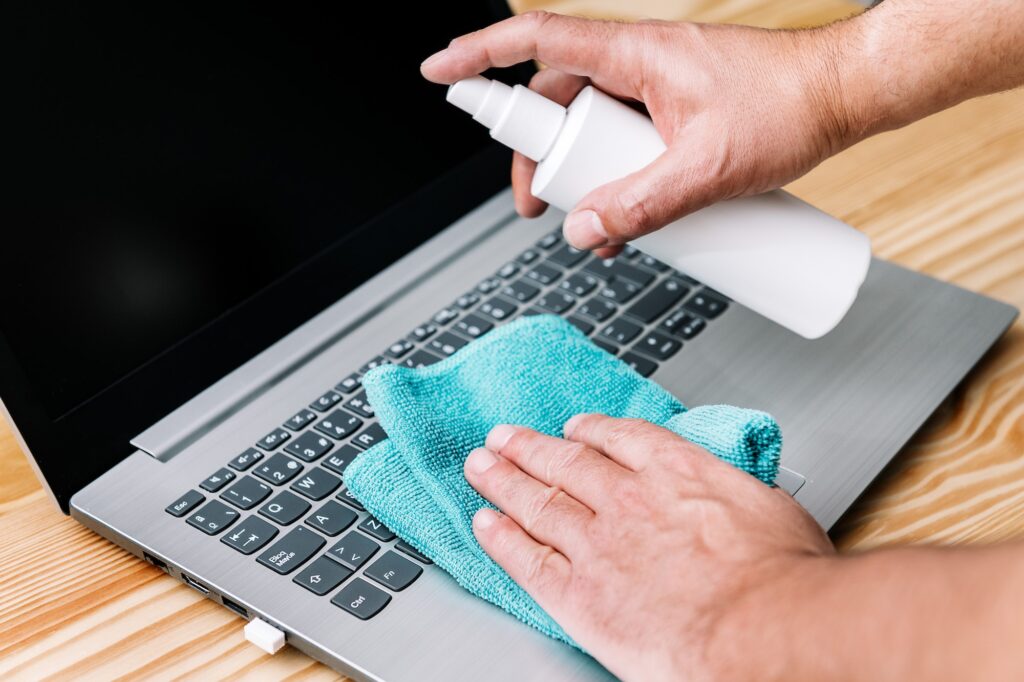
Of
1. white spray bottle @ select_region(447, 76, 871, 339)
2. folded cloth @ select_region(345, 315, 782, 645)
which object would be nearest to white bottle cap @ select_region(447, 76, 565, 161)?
white spray bottle @ select_region(447, 76, 871, 339)

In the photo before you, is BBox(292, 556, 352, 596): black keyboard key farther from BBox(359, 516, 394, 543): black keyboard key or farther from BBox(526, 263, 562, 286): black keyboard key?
BBox(526, 263, 562, 286): black keyboard key

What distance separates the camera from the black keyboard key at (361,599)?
1.67ft

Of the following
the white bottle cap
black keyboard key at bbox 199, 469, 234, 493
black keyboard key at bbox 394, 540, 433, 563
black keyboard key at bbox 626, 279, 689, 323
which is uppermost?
the white bottle cap

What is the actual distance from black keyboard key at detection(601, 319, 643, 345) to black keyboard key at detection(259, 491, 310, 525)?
0.76ft

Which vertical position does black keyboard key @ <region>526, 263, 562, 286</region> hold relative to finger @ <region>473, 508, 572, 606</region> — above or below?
above

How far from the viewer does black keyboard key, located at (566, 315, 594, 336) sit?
71 centimetres

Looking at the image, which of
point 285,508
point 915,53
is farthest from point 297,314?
point 915,53

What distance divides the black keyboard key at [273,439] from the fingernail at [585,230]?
0.20m

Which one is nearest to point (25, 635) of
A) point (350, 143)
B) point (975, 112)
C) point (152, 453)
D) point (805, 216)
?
point (152, 453)

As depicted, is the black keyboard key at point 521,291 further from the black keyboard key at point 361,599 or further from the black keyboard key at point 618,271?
the black keyboard key at point 361,599

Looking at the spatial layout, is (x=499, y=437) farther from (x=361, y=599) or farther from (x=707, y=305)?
(x=707, y=305)

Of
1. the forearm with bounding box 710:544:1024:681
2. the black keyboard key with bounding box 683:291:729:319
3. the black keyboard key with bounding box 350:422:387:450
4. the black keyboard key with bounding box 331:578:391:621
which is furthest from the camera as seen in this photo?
the black keyboard key with bounding box 683:291:729:319

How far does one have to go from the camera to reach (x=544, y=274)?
752mm

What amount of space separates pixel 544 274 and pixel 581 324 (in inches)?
2.4
